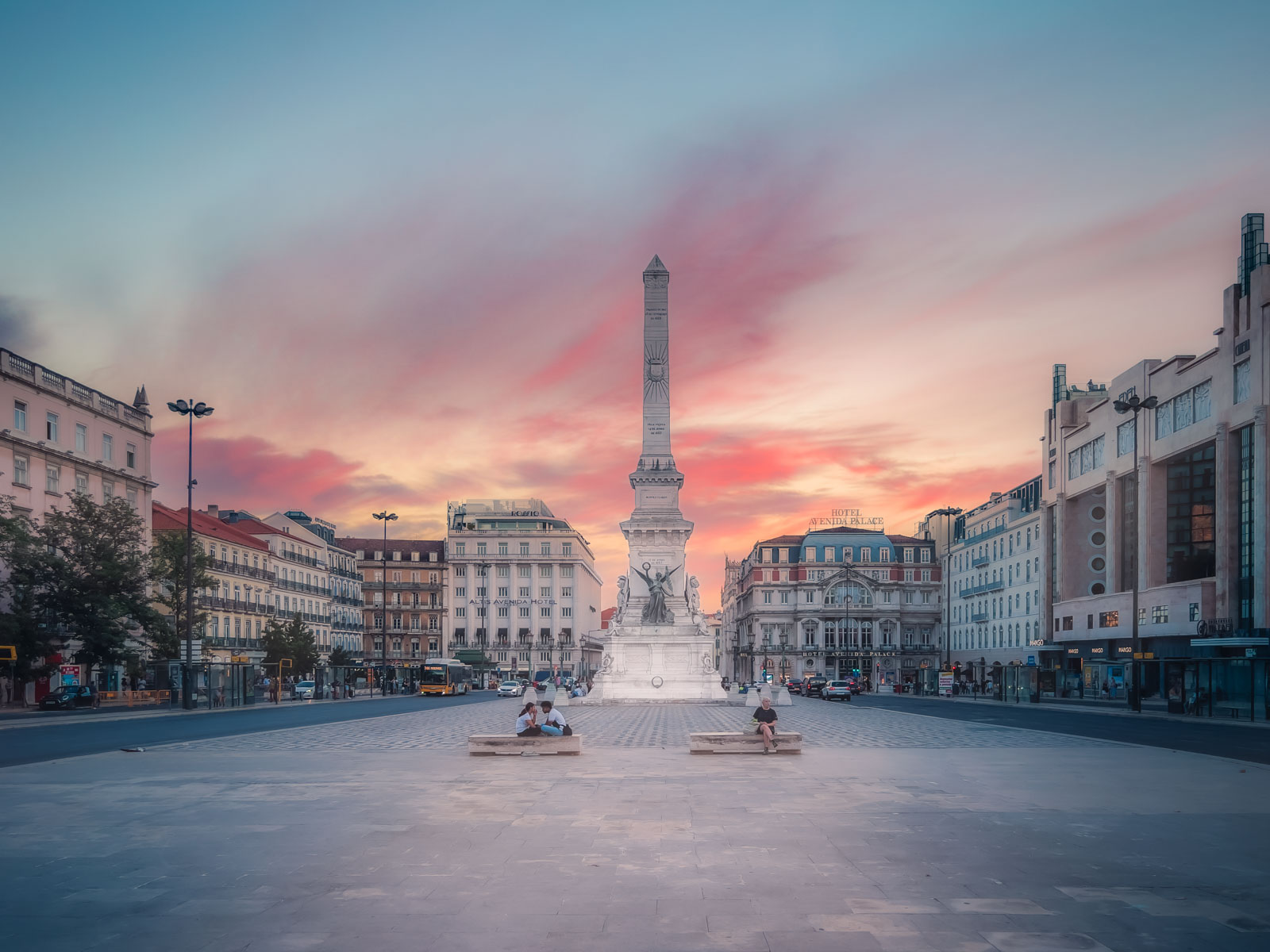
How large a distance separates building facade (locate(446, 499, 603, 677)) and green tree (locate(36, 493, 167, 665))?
301 ft

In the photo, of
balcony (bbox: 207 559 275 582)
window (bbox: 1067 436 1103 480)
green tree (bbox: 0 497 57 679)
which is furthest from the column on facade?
balcony (bbox: 207 559 275 582)

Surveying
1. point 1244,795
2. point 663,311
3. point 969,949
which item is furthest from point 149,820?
point 663,311

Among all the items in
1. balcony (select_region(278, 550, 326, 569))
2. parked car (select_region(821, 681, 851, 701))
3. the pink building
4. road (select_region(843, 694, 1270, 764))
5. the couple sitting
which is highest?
the pink building

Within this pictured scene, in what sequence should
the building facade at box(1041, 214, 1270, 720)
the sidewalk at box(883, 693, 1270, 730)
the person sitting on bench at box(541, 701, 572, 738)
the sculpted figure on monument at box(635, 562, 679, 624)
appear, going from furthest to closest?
the sculpted figure on monument at box(635, 562, 679, 624) → the building facade at box(1041, 214, 1270, 720) → the sidewalk at box(883, 693, 1270, 730) → the person sitting on bench at box(541, 701, 572, 738)

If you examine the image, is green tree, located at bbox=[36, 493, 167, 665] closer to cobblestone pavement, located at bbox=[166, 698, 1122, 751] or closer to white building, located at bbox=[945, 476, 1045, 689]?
cobblestone pavement, located at bbox=[166, 698, 1122, 751]

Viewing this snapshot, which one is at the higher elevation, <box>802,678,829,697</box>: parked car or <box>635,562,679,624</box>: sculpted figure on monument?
<box>635,562,679,624</box>: sculpted figure on monument

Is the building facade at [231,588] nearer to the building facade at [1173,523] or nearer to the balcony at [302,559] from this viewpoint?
the balcony at [302,559]

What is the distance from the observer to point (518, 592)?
152 meters

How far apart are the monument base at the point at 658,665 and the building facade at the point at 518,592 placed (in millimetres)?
89458

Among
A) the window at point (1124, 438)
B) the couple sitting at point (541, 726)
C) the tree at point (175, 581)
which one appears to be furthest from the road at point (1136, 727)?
the tree at point (175, 581)

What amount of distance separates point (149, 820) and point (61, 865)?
311 cm

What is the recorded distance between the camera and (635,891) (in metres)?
9.82

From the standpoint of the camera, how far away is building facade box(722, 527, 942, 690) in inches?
5246

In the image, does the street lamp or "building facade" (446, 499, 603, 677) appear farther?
"building facade" (446, 499, 603, 677)
